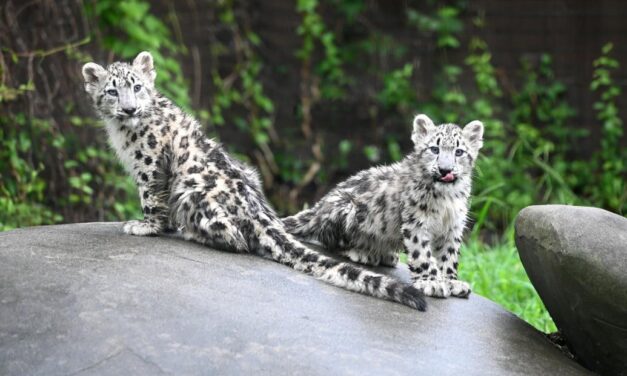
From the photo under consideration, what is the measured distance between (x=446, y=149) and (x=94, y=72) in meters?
2.69

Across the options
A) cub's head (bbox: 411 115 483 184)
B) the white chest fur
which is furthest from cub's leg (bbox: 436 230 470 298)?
the white chest fur

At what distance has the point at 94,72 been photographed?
7027mm

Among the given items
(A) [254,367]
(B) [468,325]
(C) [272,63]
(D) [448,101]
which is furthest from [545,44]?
(A) [254,367]

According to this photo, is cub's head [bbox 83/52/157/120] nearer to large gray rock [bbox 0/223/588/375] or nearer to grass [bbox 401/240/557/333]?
large gray rock [bbox 0/223/588/375]

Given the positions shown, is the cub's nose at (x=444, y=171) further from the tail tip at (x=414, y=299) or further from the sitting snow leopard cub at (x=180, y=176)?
A: the sitting snow leopard cub at (x=180, y=176)

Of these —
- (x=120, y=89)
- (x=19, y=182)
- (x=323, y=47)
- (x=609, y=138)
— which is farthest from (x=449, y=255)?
(x=323, y=47)

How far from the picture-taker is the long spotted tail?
6125 mm

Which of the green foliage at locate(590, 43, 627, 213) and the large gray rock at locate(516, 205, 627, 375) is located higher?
the green foliage at locate(590, 43, 627, 213)

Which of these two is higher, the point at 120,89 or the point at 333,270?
the point at 120,89

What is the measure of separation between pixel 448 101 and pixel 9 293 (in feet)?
30.4

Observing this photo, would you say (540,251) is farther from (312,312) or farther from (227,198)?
(227,198)

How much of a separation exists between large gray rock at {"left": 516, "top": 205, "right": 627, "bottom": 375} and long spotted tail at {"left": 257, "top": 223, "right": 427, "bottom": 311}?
2.85ft

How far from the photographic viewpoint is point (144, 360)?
4.86 m

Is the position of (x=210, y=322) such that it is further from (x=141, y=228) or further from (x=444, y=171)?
(x=444, y=171)
